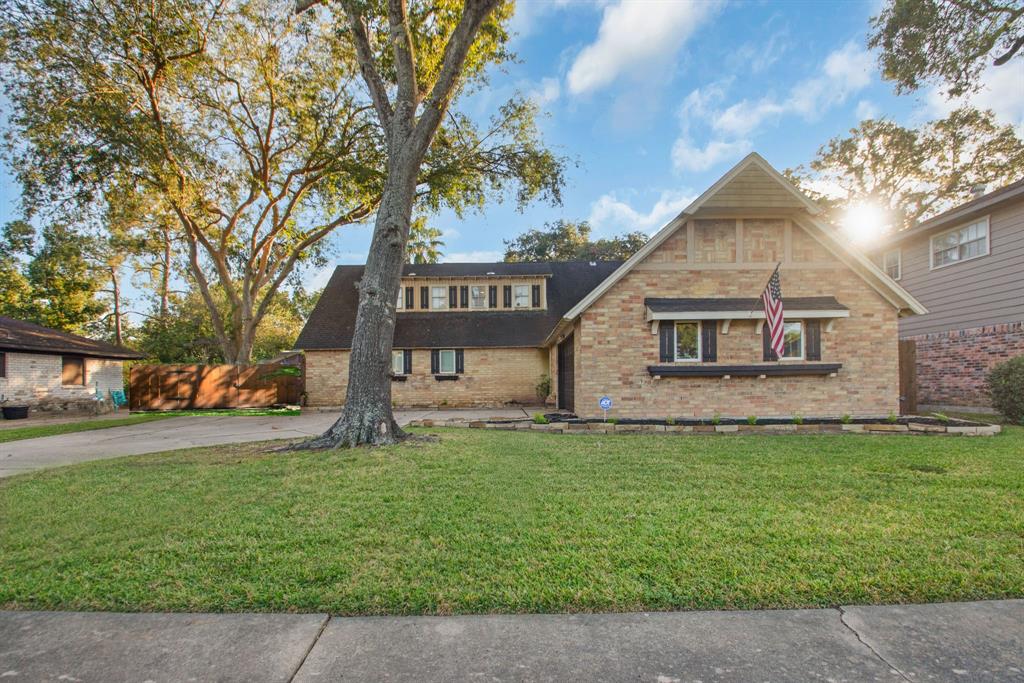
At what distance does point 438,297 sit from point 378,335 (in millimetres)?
13159

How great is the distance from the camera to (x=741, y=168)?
11.4 meters

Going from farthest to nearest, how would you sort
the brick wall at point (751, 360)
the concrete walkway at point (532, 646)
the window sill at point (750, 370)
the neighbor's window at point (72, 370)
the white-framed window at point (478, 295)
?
1. the white-framed window at point (478, 295)
2. the neighbor's window at point (72, 370)
3. the brick wall at point (751, 360)
4. the window sill at point (750, 370)
5. the concrete walkway at point (532, 646)

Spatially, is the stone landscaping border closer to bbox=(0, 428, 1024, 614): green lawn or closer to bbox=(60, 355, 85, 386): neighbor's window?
bbox=(0, 428, 1024, 614): green lawn

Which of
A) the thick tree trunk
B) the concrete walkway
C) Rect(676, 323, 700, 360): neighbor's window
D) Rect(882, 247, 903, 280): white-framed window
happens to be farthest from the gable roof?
the concrete walkway

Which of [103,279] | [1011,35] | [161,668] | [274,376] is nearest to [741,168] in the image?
[1011,35]

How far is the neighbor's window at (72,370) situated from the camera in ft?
63.8

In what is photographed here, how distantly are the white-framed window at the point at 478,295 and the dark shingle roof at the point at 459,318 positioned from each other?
0.51 m

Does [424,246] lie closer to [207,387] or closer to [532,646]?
Result: [207,387]

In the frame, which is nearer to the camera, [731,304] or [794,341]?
[731,304]

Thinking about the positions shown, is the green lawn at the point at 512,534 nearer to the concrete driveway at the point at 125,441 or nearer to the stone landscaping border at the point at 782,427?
the concrete driveway at the point at 125,441

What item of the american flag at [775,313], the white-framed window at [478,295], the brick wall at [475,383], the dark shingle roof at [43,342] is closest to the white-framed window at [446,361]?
the brick wall at [475,383]

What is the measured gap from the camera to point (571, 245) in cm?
3581

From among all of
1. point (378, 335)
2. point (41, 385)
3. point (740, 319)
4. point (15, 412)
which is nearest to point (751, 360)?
point (740, 319)

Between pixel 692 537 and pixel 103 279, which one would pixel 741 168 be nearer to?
pixel 692 537
